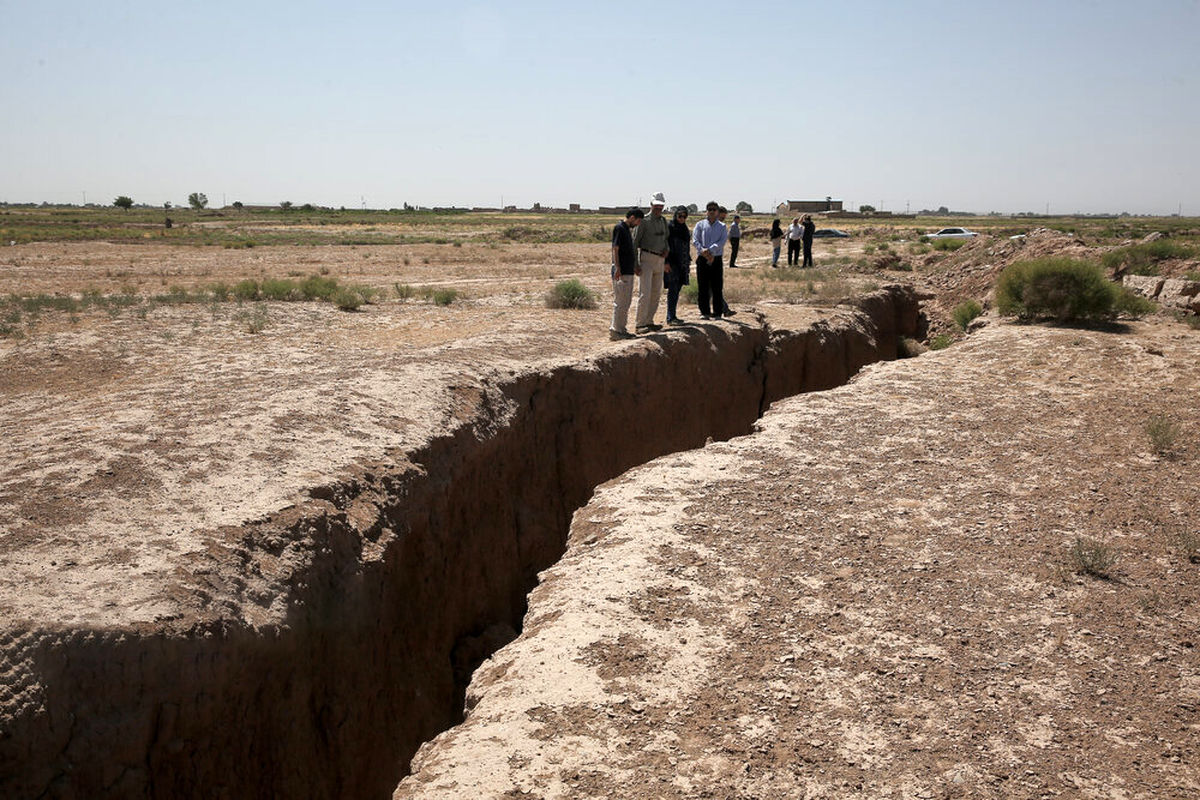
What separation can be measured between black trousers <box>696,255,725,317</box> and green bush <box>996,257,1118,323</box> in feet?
15.3

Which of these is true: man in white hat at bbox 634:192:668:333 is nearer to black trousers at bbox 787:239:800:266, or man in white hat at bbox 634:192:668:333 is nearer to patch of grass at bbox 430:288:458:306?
patch of grass at bbox 430:288:458:306

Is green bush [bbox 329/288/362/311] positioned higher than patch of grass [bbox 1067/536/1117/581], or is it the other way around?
green bush [bbox 329/288/362/311]

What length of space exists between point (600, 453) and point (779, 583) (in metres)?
4.88

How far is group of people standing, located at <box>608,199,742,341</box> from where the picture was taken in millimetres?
11414

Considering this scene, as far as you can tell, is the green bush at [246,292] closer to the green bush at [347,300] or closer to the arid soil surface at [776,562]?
the green bush at [347,300]

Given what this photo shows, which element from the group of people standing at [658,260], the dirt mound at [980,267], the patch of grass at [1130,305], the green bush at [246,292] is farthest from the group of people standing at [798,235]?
the green bush at [246,292]

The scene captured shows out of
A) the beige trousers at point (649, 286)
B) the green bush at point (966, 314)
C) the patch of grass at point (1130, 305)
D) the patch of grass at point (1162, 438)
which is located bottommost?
the patch of grass at point (1162, 438)

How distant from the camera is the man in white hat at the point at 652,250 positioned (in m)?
11.4

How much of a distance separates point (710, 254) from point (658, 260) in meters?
1.26

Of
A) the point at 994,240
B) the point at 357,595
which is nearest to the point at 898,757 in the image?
the point at 357,595

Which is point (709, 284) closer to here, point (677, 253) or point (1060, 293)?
point (677, 253)

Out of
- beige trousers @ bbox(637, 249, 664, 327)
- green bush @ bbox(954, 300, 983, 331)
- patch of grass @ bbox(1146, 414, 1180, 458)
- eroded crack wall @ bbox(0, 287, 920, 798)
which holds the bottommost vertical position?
eroded crack wall @ bbox(0, 287, 920, 798)

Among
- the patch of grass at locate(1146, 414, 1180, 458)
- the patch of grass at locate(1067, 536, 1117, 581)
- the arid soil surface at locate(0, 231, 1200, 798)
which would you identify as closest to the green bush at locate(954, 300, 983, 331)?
the arid soil surface at locate(0, 231, 1200, 798)

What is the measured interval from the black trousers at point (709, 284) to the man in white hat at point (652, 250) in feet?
3.48
